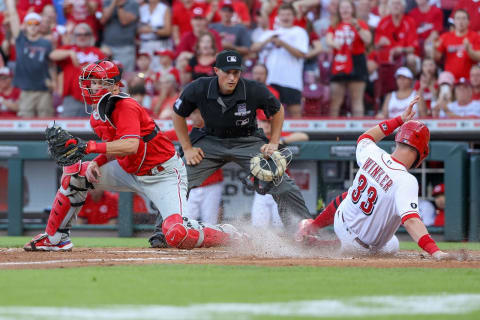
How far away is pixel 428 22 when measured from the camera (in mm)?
12078

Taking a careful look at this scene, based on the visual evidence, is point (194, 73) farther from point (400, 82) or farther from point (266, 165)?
point (266, 165)

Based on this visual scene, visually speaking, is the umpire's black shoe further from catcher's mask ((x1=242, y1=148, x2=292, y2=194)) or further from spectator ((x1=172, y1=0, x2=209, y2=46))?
spectator ((x1=172, y1=0, x2=209, y2=46))

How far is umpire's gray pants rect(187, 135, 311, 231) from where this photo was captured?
7.89 metres

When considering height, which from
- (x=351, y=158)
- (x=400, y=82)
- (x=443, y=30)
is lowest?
(x=351, y=158)

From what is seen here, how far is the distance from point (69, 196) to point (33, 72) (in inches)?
222

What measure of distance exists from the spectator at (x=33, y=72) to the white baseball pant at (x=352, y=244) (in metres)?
6.33

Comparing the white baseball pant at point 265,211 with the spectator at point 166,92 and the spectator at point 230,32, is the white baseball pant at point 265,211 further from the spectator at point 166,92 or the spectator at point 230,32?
the spectator at point 230,32

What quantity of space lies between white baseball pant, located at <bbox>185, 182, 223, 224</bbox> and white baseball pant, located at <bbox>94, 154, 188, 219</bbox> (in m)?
3.13

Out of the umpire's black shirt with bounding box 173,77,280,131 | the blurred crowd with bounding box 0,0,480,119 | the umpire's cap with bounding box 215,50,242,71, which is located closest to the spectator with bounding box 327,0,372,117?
the blurred crowd with bounding box 0,0,480,119

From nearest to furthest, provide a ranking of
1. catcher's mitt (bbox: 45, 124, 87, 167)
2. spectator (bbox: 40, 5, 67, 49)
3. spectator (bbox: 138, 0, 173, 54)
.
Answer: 1. catcher's mitt (bbox: 45, 124, 87, 167)
2. spectator (bbox: 40, 5, 67, 49)
3. spectator (bbox: 138, 0, 173, 54)

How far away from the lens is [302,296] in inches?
166

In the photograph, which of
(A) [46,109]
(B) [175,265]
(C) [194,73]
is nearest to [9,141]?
(A) [46,109]

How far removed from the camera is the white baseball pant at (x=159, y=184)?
7.02m

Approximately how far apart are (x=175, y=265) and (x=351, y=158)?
208 inches
